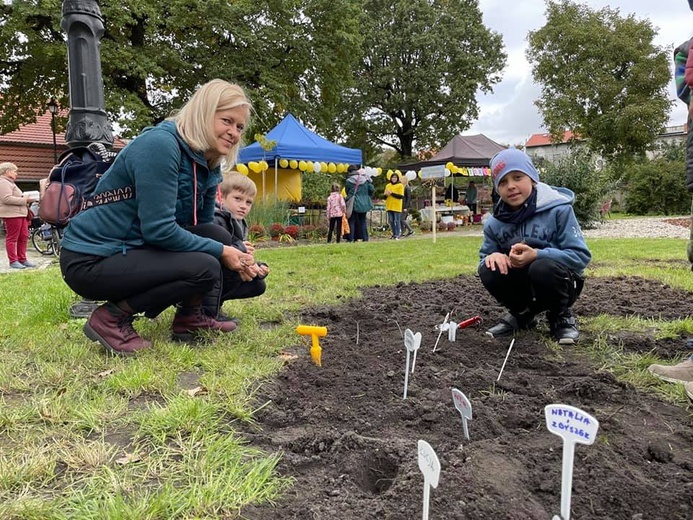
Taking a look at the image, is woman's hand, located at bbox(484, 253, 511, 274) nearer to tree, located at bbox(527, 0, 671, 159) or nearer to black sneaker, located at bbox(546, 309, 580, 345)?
black sneaker, located at bbox(546, 309, 580, 345)

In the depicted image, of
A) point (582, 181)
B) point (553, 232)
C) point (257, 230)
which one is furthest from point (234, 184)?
point (582, 181)

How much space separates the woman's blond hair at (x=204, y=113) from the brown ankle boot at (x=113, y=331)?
97cm

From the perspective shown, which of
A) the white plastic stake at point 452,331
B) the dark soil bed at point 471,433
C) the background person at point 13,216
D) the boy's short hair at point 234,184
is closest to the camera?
the dark soil bed at point 471,433

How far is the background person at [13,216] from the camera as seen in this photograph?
7469 mm

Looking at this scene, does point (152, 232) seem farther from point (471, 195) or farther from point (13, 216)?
point (471, 195)

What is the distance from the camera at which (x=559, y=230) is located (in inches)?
116

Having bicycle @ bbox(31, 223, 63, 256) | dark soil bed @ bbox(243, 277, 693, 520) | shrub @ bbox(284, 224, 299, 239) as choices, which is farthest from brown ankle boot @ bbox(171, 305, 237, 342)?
shrub @ bbox(284, 224, 299, 239)

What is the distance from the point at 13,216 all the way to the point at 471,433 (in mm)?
7951

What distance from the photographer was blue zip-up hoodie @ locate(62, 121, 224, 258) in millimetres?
2441

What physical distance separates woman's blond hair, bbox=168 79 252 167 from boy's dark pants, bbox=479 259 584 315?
1752 millimetres

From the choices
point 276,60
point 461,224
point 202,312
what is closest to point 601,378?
point 202,312

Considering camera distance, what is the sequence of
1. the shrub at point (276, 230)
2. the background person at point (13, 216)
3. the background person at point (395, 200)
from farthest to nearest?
the background person at point (395, 200)
the shrub at point (276, 230)
the background person at point (13, 216)

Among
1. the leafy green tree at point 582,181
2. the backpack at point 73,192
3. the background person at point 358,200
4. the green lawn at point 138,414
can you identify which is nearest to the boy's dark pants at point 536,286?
the green lawn at point 138,414

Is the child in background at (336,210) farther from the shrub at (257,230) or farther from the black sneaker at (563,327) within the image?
the black sneaker at (563,327)
